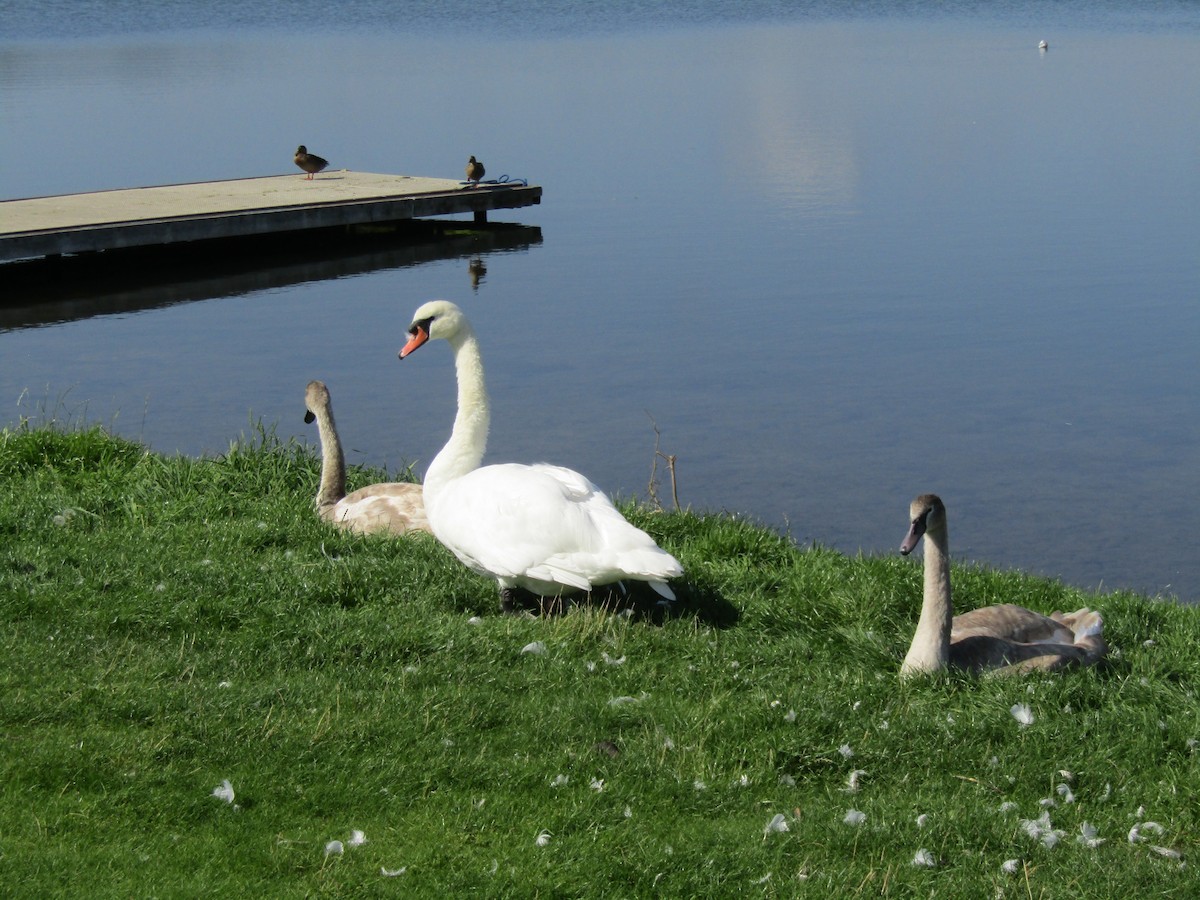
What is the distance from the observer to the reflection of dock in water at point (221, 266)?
71.8ft

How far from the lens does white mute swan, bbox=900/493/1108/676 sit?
685 centimetres

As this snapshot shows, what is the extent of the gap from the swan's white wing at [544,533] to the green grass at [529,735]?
29 cm

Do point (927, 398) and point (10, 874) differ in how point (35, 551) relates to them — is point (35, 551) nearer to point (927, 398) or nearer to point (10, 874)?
point (10, 874)

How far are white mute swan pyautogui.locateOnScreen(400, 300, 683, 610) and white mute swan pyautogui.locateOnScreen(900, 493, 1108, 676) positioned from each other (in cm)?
119

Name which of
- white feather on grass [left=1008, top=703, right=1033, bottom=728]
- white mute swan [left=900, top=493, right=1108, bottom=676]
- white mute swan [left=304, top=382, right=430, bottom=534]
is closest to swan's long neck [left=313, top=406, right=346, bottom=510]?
white mute swan [left=304, top=382, right=430, bottom=534]

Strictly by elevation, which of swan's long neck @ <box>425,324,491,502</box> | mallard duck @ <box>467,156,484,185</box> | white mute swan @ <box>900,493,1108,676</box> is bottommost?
white mute swan @ <box>900,493,1108,676</box>

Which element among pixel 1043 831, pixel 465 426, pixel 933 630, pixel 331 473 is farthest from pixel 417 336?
pixel 1043 831

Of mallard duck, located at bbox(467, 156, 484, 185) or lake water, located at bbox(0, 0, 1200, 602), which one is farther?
mallard duck, located at bbox(467, 156, 484, 185)

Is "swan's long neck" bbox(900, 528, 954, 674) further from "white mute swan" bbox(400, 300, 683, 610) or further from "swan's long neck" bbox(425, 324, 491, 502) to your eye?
"swan's long neck" bbox(425, 324, 491, 502)

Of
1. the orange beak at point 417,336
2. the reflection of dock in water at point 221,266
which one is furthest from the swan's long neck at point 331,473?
the reflection of dock in water at point 221,266

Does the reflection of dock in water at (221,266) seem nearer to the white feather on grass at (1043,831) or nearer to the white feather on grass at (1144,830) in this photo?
the white feather on grass at (1043,831)

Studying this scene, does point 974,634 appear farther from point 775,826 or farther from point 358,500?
point 358,500

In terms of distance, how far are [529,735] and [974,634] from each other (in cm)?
240

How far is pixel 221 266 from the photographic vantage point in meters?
24.8
